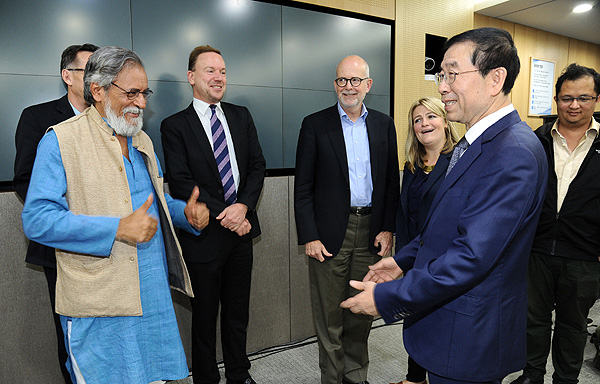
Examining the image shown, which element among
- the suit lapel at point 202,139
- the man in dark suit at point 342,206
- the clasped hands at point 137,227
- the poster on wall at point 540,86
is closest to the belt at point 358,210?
the man in dark suit at point 342,206

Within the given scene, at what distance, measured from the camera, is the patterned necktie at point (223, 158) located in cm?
248

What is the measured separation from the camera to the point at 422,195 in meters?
2.14

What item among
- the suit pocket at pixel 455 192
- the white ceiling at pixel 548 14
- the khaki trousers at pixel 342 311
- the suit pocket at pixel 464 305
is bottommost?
the khaki trousers at pixel 342 311

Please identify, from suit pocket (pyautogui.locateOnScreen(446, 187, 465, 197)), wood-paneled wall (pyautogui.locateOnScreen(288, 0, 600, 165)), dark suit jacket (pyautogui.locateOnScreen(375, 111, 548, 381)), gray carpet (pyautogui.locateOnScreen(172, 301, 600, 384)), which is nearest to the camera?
dark suit jacket (pyautogui.locateOnScreen(375, 111, 548, 381))

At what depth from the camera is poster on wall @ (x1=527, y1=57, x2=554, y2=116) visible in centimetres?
477

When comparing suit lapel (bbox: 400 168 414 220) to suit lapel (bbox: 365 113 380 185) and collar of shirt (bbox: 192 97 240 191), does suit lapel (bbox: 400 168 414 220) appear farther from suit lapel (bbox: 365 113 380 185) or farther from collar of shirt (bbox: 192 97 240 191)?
collar of shirt (bbox: 192 97 240 191)

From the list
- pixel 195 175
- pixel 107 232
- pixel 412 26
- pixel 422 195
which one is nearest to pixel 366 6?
pixel 412 26

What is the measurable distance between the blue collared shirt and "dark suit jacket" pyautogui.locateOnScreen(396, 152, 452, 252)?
0.22 metres

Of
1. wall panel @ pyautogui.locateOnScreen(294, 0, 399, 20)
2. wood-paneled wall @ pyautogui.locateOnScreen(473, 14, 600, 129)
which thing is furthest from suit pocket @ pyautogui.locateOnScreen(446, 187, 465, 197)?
wood-paneled wall @ pyautogui.locateOnScreen(473, 14, 600, 129)

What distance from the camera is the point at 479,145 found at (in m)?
1.35

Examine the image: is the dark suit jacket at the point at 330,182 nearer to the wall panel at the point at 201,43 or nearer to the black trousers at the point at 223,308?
the black trousers at the point at 223,308

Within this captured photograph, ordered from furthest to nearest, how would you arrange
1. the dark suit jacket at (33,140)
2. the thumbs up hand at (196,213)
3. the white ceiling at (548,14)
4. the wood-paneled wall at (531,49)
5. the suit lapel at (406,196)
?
the wood-paneled wall at (531,49) → the white ceiling at (548,14) → the suit lapel at (406,196) → the dark suit jacket at (33,140) → the thumbs up hand at (196,213)

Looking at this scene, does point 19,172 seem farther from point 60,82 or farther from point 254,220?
point 254,220

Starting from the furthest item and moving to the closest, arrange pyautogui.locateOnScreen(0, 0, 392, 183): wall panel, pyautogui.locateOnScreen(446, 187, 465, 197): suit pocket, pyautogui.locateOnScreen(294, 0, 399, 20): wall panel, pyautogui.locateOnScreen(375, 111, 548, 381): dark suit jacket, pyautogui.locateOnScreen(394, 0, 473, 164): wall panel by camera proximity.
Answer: pyautogui.locateOnScreen(394, 0, 473, 164): wall panel, pyautogui.locateOnScreen(294, 0, 399, 20): wall panel, pyautogui.locateOnScreen(0, 0, 392, 183): wall panel, pyautogui.locateOnScreen(446, 187, 465, 197): suit pocket, pyautogui.locateOnScreen(375, 111, 548, 381): dark suit jacket
